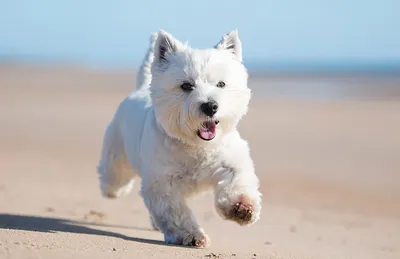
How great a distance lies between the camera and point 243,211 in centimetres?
548

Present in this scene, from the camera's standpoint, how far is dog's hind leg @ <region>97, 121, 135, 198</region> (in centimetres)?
761

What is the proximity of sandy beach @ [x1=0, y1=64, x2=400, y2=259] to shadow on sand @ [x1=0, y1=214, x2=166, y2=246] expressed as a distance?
0.01 meters

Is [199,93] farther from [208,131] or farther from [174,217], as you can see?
[174,217]

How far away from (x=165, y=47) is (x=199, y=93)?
2.23ft

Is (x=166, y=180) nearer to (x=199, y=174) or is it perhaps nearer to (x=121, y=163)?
(x=199, y=174)

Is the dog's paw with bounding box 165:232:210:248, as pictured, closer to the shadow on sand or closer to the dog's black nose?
the shadow on sand

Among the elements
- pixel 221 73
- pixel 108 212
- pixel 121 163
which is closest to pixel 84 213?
pixel 108 212

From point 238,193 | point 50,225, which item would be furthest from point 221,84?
point 50,225

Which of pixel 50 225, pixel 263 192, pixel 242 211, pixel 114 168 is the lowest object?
pixel 263 192

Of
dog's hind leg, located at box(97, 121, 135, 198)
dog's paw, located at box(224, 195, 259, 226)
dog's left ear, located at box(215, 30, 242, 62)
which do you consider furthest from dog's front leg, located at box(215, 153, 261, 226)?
dog's hind leg, located at box(97, 121, 135, 198)

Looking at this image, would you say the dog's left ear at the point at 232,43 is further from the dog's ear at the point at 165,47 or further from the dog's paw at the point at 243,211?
the dog's paw at the point at 243,211

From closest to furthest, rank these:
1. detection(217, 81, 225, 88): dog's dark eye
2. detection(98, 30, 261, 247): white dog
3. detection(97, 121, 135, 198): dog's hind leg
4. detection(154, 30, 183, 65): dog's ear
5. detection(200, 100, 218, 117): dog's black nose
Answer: detection(200, 100, 218, 117): dog's black nose, detection(98, 30, 261, 247): white dog, detection(217, 81, 225, 88): dog's dark eye, detection(154, 30, 183, 65): dog's ear, detection(97, 121, 135, 198): dog's hind leg

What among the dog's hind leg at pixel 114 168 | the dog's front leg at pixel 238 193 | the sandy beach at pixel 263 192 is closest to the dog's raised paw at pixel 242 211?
the dog's front leg at pixel 238 193

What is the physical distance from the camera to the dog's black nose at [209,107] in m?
5.45
